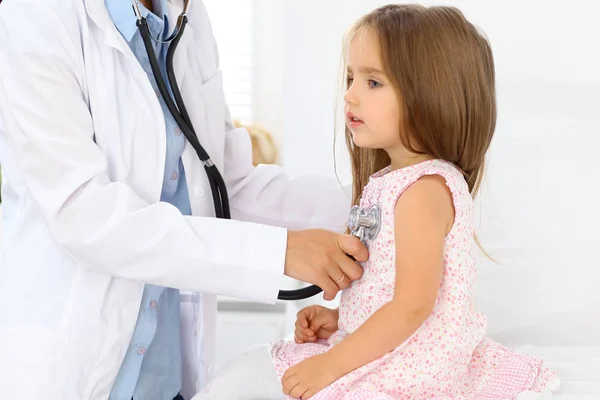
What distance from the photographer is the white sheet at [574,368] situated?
1356 mm

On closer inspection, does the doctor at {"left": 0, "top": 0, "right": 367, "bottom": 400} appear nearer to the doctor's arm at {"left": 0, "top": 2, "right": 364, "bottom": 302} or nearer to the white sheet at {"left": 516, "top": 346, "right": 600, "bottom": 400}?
the doctor's arm at {"left": 0, "top": 2, "right": 364, "bottom": 302}

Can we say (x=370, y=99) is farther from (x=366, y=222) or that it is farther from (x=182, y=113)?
(x=182, y=113)

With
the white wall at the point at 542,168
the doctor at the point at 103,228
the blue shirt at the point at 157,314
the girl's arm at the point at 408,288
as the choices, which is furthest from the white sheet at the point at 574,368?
the blue shirt at the point at 157,314

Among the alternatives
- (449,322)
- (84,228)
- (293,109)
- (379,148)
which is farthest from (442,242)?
(293,109)

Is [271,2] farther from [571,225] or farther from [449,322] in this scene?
[449,322]

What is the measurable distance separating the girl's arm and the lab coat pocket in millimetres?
498

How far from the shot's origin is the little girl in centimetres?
120

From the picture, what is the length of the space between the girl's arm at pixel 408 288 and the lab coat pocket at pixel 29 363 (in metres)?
0.50

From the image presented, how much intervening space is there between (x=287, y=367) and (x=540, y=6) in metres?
1.06

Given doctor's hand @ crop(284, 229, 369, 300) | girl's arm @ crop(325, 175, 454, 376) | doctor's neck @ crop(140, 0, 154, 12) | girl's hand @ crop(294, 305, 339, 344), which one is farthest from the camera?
doctor's neck @ crop(140, 0, 154, 12)

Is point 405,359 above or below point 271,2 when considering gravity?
below

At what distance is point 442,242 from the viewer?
1.21 meters

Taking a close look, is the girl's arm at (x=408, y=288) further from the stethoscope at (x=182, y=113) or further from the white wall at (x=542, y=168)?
the white wall at (x=542, y=168)

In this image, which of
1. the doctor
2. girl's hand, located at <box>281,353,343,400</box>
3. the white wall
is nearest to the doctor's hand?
the doctor
